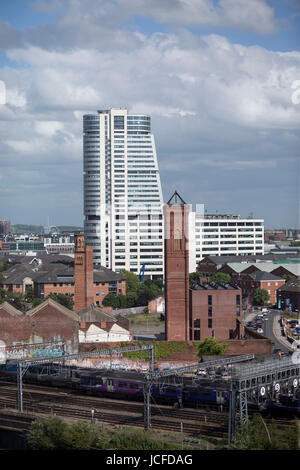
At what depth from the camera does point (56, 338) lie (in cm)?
3534

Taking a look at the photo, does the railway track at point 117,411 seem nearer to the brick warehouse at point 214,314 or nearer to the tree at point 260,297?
the brick warehouse at point 214,314

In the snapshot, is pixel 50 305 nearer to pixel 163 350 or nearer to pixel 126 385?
pixel 163 350

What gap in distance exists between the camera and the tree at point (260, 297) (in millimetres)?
56531

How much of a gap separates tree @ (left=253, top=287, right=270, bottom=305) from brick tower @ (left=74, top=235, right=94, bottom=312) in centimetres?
1546

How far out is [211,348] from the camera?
113ft

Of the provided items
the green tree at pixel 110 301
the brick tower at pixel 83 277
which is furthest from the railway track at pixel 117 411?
the green tree at pixel 110 301

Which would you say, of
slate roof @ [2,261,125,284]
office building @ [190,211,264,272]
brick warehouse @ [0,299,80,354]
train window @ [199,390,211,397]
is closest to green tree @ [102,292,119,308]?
slate roof @ [2,261,125,284]

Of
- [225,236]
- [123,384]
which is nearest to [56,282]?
[123,384]

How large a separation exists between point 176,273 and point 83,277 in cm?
1057

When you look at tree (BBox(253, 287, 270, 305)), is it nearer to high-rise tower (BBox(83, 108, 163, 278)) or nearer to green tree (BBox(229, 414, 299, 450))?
high-rise tower (BBox(83, 108, 163, 278))

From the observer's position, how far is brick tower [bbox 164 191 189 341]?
3681 centimetres

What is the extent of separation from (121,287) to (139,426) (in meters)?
37.3

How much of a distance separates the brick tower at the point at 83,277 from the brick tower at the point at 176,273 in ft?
32.5
